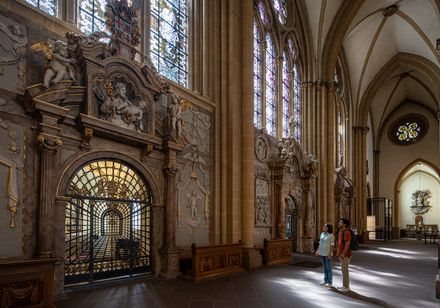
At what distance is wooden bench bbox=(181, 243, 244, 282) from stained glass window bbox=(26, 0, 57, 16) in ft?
20.5

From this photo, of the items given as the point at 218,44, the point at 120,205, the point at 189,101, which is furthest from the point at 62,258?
the point at 218,44

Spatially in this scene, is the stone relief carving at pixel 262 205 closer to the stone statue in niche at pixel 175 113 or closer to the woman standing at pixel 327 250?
the stone statue in niche at pixel 175 113

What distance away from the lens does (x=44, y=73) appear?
24.8 ft

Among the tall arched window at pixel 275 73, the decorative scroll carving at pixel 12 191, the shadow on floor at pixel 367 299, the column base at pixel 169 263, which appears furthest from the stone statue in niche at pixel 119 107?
the tall arched window at pixel 275 73

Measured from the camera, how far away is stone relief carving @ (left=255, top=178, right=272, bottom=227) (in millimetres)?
15000

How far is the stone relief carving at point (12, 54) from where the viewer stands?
712 centimetres

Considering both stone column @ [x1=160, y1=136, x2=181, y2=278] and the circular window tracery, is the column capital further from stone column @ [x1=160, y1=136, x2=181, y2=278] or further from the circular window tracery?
stone column @ [x1=160, y1=136, x2=181, y2=278]

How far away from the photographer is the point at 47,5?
8.56 m

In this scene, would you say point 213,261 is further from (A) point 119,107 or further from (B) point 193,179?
(A) point 119,107

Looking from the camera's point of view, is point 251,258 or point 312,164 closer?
point 251,258

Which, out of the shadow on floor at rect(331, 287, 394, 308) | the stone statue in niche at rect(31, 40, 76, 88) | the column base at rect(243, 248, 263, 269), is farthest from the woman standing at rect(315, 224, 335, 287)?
the stone statue in niche at rect(31, 40, 76, 88)

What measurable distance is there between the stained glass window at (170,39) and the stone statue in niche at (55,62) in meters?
3.59

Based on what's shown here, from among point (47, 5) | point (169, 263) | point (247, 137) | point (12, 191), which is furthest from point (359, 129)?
point (12, 191)

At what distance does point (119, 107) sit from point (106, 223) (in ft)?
8.97
